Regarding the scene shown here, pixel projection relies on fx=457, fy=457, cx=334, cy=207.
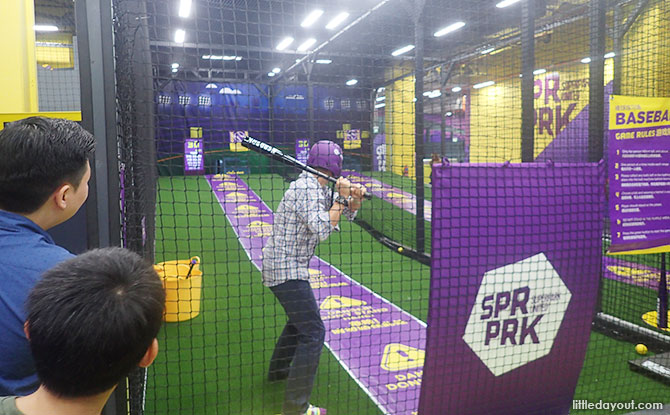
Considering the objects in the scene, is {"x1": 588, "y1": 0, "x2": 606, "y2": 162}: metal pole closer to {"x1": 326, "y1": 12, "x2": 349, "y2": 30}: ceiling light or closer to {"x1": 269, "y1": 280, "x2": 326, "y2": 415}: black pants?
{"x1": 269, "y1": 280, "x2": 326, "y2": 415}: black pants

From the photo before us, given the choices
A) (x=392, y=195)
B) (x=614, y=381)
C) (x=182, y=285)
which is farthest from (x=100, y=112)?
(x=392, y=195)

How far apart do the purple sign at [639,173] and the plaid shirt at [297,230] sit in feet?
5.51

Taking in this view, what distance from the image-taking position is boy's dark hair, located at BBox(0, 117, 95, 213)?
104 cm

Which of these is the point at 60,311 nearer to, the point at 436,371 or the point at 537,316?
the point at 436,371

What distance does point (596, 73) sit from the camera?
337cm

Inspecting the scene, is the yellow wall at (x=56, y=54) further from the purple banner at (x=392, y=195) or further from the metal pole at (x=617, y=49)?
the metal pole at (x=617, y=49)

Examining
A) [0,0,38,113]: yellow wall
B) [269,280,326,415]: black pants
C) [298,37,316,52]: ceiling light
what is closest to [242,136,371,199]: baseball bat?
[269,280,326,415]: black pants

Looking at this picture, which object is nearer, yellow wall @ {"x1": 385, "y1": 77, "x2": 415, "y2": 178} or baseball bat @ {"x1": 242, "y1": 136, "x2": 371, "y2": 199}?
baseball bat @ {"x1": 242, "y1": 136, "x2": 371, "y2": 199}

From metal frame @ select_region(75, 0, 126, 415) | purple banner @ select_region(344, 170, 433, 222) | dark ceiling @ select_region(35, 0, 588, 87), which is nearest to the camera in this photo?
metal frame @ select_region(75, 0, 126, 415)

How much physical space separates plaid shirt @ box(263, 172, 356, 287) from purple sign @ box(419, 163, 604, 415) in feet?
2.00

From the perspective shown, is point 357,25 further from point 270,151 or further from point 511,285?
point 511,285

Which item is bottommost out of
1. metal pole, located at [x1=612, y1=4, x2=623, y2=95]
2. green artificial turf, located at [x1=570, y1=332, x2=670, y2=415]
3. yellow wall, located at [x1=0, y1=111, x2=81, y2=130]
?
green artificial turf, located at [x1=570, y1=332, x2=670, y2=415]

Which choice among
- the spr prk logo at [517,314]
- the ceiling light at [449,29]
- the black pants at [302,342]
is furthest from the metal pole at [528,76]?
the ceiling light at [449,29]

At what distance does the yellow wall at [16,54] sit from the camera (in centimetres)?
201
